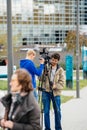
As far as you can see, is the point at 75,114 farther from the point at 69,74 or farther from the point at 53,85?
the point at 69,74

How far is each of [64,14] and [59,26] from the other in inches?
96.1

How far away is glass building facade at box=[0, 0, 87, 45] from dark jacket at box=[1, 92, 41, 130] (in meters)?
77.2

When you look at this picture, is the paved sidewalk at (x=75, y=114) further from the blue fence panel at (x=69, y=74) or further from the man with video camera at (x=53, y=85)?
the blue fence panel at (x=69, y=74)

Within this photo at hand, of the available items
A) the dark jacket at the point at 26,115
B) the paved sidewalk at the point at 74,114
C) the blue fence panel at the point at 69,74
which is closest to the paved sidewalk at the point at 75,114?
the paved sidewalk at the point at 74,114

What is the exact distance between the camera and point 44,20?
3524 inches

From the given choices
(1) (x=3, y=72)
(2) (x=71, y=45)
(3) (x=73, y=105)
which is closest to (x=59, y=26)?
(2) (x=71, y=45)

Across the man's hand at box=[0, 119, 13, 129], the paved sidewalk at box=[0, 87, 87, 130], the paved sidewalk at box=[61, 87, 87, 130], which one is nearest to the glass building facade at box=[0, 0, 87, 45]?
the paved sidewalk at box=[0, 87, 87, 130]

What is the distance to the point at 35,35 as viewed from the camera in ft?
286

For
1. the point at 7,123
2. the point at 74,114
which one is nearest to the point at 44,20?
the point at 74,114

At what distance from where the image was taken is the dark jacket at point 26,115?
17.7 feet

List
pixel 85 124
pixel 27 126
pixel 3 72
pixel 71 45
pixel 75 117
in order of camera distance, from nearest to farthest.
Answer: pixel 27 126 < pixel 85 124 < pixel 75 117 < pixel 3 72 < pixel 71 45

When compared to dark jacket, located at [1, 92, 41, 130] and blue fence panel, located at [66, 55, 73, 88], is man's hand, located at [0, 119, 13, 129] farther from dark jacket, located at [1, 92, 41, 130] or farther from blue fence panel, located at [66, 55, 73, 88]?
blue fence panel, located at [66, 55, 73, 88]

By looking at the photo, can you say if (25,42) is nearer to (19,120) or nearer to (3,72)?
(3,72)

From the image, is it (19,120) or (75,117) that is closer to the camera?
(19,120)
